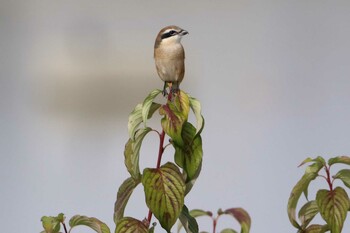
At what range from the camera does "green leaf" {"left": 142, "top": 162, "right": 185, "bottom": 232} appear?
0.86 metres

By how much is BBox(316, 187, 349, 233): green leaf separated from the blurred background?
1017 mm

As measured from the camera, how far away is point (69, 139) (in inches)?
77.6

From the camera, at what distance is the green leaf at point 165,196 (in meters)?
0.86

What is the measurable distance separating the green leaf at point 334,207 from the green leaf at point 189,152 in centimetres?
22

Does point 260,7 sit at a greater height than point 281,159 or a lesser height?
greater

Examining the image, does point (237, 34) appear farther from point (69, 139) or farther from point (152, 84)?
point (69, 139)

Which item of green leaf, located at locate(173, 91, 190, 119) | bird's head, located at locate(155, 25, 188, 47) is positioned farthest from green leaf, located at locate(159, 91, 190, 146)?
bird's head, located at locate(155, 25, 188, 47)

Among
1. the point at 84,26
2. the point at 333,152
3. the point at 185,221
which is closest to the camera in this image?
the point at 185,221

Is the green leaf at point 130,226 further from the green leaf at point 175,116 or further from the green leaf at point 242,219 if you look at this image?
the green leaf at point 242,219

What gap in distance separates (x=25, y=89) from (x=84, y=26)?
0.28 meters

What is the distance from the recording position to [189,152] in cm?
90

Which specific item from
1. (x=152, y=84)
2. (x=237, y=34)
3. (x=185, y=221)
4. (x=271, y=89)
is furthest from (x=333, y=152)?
(x=185, y=221)

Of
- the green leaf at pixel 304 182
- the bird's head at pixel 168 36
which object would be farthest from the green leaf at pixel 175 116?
the green leaf at pixel 304 182

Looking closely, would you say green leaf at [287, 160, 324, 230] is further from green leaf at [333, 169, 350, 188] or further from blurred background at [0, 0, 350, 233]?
blurred background at [0, 0, 350, 233]
